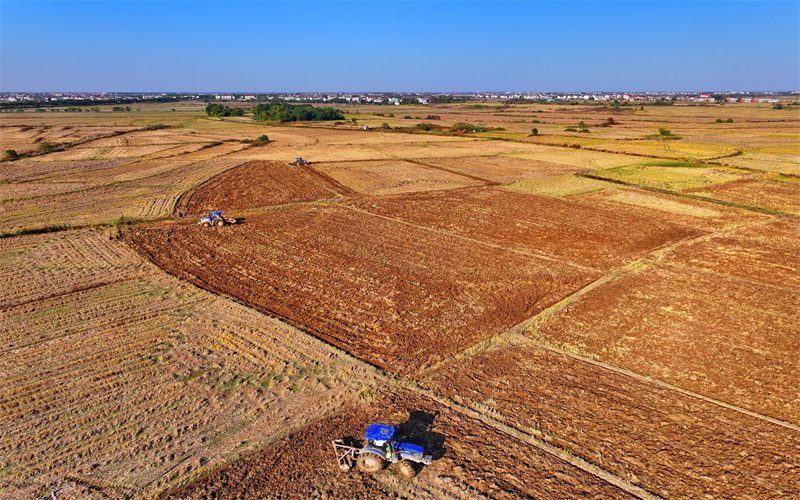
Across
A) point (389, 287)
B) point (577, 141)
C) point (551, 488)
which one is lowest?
point (551, 488)

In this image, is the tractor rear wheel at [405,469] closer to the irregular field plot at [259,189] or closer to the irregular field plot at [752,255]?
the irregular field plot at [752,255]

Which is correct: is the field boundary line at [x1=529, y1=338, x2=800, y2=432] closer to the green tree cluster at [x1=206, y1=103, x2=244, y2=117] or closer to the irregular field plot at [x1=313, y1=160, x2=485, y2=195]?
the irregular field plot at [x1=313, y1=160, x2=485, y2=195]

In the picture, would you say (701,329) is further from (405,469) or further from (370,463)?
(370,463)

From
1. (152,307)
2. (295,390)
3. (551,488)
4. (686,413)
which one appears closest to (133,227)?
(152,307)

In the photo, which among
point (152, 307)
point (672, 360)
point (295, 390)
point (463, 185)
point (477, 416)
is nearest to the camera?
point (477, 416)

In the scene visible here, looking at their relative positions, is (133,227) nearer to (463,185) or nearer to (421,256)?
(421,256)

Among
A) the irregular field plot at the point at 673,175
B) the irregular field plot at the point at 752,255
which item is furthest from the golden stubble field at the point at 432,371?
the irregular field plot at the point at 673,175

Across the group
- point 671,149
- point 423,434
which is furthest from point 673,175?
point 423,434
